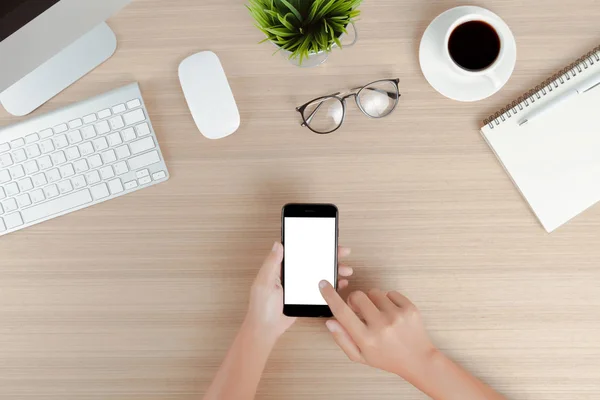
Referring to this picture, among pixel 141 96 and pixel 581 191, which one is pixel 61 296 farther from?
pixel 581 191

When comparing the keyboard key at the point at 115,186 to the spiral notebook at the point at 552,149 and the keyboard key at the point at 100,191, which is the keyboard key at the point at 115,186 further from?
the spiral notebook at the point at 552,149

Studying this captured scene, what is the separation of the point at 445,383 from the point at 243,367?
291 millimetres

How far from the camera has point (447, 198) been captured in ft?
2.45

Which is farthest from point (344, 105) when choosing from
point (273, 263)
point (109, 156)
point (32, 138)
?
point (32, 138)

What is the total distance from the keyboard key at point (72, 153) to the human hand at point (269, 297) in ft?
1.06

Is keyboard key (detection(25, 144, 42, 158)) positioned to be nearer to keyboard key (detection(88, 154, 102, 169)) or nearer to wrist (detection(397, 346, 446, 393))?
keyboard key (detection(88, 154, 102, 169))

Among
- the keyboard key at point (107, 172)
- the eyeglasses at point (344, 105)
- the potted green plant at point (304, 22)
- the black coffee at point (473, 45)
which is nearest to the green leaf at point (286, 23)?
the potted green plant at point (304, 22)

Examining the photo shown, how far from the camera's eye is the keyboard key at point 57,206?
0.75m

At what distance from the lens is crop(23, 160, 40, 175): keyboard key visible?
0.74 meters

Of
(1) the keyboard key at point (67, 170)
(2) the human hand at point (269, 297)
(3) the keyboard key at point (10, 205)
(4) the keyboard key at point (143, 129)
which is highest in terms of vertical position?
(4) the keyboard key at point (143, 129)

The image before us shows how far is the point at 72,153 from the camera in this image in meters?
0.74

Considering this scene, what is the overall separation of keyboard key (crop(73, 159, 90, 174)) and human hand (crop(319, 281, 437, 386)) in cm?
39

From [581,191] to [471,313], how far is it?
242 mm

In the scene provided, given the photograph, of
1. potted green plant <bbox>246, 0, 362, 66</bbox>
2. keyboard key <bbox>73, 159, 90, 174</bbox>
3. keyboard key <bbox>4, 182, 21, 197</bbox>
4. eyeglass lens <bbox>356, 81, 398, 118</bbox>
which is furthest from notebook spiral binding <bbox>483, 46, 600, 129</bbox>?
keyboard key <bbox>4, 182, 21, 197</bbox>
